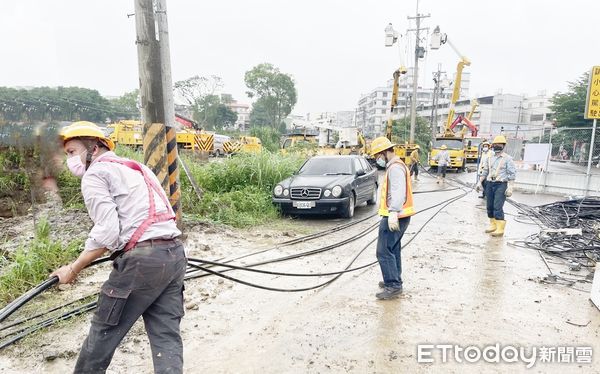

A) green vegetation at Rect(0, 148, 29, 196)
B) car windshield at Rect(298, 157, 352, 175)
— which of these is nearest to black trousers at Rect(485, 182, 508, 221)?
car windshield at Rect(298, 157, 352, 175)

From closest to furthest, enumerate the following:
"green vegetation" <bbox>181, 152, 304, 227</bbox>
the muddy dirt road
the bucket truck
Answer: the muddy dirt road < "green vegetation" <bbox>181, 152, 304, 227</bbox> < the bucket truck

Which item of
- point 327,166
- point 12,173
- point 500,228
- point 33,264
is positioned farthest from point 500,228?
point 12,173

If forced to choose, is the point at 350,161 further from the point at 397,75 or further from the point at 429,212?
the point at 397,75

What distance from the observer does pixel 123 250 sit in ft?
7.13

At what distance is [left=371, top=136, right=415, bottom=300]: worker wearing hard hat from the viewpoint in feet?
14.0

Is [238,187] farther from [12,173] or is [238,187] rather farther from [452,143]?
[452,143]

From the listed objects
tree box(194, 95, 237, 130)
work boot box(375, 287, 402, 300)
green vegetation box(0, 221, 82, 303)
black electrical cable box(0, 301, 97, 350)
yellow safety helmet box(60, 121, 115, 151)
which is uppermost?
tree box(194, 95, 237, 130)

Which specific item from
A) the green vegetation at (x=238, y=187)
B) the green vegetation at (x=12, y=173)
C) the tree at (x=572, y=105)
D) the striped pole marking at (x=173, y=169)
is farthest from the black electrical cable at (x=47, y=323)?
the tree at (x=572, y=105)

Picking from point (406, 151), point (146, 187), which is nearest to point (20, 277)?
point (146, 187)

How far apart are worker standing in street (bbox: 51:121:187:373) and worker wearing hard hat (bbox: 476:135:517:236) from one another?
640cm

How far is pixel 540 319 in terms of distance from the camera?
12.7 ft

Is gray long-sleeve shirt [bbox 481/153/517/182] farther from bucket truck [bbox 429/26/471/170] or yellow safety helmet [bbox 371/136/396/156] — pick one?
bucket truck [bbox 429/26/471/170]

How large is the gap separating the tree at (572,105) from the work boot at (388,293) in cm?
3793

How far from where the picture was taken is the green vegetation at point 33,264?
419 centimetres
